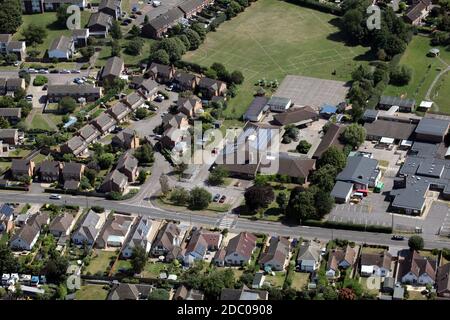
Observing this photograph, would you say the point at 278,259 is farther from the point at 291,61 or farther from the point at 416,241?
the point at 291,61

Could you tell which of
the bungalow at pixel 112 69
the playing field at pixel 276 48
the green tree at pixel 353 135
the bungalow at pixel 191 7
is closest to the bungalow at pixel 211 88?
the playing field at pixel 276 48

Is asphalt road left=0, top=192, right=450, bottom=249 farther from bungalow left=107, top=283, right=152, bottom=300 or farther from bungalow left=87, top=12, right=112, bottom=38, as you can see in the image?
bungalow left=87, top=12, right=112, bottom=38

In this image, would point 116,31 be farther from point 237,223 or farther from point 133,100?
point 237,223

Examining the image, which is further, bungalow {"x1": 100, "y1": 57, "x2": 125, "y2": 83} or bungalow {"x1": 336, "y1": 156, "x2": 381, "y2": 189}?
bungalow {"x1": 100, "y1": 57, "x2": 125, "y2": 83}

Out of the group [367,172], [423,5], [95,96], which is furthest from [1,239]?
[423,5]

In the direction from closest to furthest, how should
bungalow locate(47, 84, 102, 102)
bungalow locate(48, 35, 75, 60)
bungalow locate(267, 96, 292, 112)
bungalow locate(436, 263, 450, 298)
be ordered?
bungalow locate(436, 263, 450, 298) < bungalow locate(267, 96, 292, 112) < bungalow locate(47, 84, 102, 102) < bungalow locate(48, 35, 75, 60)

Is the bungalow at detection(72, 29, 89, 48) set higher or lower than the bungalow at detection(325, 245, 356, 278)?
lower

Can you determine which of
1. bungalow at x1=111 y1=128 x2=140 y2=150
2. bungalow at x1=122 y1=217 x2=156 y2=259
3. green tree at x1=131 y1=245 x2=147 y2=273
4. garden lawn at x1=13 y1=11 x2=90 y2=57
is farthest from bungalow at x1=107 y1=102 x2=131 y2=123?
green tree at x1=131 y1=245 x2=147 y2=273
